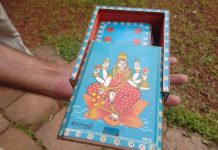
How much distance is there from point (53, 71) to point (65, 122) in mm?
720

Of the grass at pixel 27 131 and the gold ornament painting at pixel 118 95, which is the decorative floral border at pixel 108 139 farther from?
the grass at pixel 27 131

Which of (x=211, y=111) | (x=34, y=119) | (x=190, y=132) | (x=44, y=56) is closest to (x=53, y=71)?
(x=34, y=119)

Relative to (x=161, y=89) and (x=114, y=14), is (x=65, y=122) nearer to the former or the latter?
(x=161, y=89)

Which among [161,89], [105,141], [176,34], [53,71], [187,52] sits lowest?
[105,141]

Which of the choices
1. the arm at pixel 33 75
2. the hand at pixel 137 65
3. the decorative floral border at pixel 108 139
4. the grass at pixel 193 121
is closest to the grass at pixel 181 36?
the grass at pixel 193 121

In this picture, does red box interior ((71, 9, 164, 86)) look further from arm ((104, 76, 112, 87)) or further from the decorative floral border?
the decorative floral border

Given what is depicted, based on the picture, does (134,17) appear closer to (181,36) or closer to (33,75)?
(33,75)

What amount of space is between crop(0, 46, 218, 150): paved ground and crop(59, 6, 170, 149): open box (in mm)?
768

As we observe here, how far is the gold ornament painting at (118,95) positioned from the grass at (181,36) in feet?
2.86

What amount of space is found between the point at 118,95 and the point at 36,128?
105 cm

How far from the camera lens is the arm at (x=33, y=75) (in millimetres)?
1661

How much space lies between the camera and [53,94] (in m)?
1.70

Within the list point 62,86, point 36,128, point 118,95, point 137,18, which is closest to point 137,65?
point 118,95

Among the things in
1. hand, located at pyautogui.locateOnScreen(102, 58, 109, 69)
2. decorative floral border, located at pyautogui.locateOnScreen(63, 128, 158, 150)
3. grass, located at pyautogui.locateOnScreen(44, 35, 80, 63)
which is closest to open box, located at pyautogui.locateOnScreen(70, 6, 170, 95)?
hand, located at pyautogui.locateOnScreen(102, 58, 109, 69)
